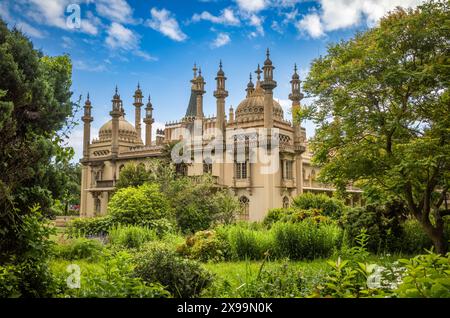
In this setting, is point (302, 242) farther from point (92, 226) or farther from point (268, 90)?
point (268, 90)

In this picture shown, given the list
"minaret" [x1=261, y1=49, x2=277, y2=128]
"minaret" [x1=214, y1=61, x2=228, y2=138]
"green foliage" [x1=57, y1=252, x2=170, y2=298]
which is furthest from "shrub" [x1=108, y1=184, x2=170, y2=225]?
"minaret" [x1=214, y1=61, x2=228, y2=138]

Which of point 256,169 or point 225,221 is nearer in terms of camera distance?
point 225,221

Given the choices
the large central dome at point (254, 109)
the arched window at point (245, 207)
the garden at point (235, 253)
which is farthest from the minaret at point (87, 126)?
the arched window at point (245, 207)

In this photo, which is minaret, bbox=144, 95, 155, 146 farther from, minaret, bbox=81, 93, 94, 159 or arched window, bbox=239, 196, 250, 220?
arched window, bbox=239, 196, 250, 220

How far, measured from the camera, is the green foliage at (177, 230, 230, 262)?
11.6m

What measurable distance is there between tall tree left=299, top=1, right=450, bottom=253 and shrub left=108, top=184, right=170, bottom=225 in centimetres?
899

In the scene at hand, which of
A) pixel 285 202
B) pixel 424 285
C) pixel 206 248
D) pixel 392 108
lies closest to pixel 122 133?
pixel 285 202

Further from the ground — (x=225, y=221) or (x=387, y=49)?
(x=387, y=49)

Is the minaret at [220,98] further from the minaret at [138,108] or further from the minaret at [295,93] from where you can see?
the minaret at [138,108]

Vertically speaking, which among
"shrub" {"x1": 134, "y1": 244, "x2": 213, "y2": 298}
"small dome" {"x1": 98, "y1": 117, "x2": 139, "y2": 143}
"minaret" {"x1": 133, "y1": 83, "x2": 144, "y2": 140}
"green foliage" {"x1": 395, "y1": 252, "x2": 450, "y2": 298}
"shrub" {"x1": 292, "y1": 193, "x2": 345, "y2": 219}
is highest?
"minaret" {"x1": 133, "y1": 83, "x2": 144, "y2": 140}
